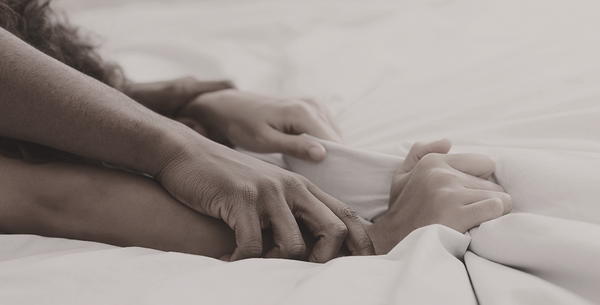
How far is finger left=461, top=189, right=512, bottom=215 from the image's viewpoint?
0.53 m

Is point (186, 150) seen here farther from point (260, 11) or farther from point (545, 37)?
point (260, 11)

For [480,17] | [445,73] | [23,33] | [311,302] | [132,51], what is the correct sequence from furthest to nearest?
[132,51] → [480,17] → [445,73] → [23,33] → [311,302]

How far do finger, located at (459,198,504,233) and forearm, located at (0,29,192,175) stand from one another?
1.11 feet

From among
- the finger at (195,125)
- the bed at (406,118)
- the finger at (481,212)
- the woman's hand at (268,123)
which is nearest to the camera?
the bed at (406,118)

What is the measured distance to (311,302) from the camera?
0.37m

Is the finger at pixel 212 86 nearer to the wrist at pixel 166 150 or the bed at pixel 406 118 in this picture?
the bed at pixel 406 118

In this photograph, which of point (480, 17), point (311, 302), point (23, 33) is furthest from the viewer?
point (480, 17)

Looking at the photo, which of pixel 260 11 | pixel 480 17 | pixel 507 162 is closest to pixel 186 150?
pixel 507 162

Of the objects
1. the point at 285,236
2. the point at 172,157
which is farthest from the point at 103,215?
the point at 285,236

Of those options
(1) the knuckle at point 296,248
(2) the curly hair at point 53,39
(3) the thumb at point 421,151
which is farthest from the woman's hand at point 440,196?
(2) the curly hair at point 53,39

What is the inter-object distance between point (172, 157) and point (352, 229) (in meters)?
0.24

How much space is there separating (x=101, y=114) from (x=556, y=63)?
2.56ft

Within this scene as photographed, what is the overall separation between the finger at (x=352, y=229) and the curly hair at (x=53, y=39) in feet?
1.17

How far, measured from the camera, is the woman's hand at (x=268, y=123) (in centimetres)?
74
